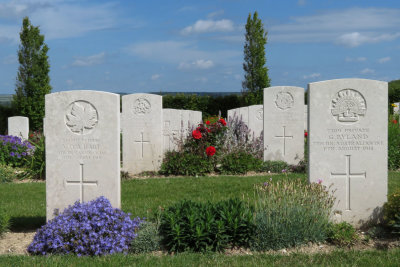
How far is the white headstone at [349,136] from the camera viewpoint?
640 centimetres

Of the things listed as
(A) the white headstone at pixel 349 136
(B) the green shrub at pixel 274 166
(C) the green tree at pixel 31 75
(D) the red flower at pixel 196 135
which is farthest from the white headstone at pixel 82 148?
(C) the green tree at pixel 31 75

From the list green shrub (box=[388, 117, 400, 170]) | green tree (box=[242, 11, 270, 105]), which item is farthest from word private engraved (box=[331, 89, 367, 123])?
green tree (box=[242, 11, 270, 105])

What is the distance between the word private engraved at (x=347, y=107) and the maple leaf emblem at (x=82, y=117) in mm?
3373

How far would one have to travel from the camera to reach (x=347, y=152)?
6.43m

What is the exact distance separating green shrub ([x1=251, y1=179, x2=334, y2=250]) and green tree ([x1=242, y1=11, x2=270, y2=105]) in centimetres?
1901

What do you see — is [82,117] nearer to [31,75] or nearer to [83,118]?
[83,118]

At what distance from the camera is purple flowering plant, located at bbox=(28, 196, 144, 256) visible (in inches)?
210

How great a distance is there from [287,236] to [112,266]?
6.96 feet

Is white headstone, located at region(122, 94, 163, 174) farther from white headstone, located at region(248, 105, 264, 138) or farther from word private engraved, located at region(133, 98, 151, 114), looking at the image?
white headstone, located at region(248, 105, 264, 138)

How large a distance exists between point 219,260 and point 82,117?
8.99ft

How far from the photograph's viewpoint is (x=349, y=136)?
21.1 feet

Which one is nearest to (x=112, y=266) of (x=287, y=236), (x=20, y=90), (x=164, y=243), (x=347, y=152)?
(x=164, y=243)

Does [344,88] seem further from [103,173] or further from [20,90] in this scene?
[20,90]

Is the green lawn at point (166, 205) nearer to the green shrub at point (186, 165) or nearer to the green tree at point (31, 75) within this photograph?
the green shrub at point (186, 165)
